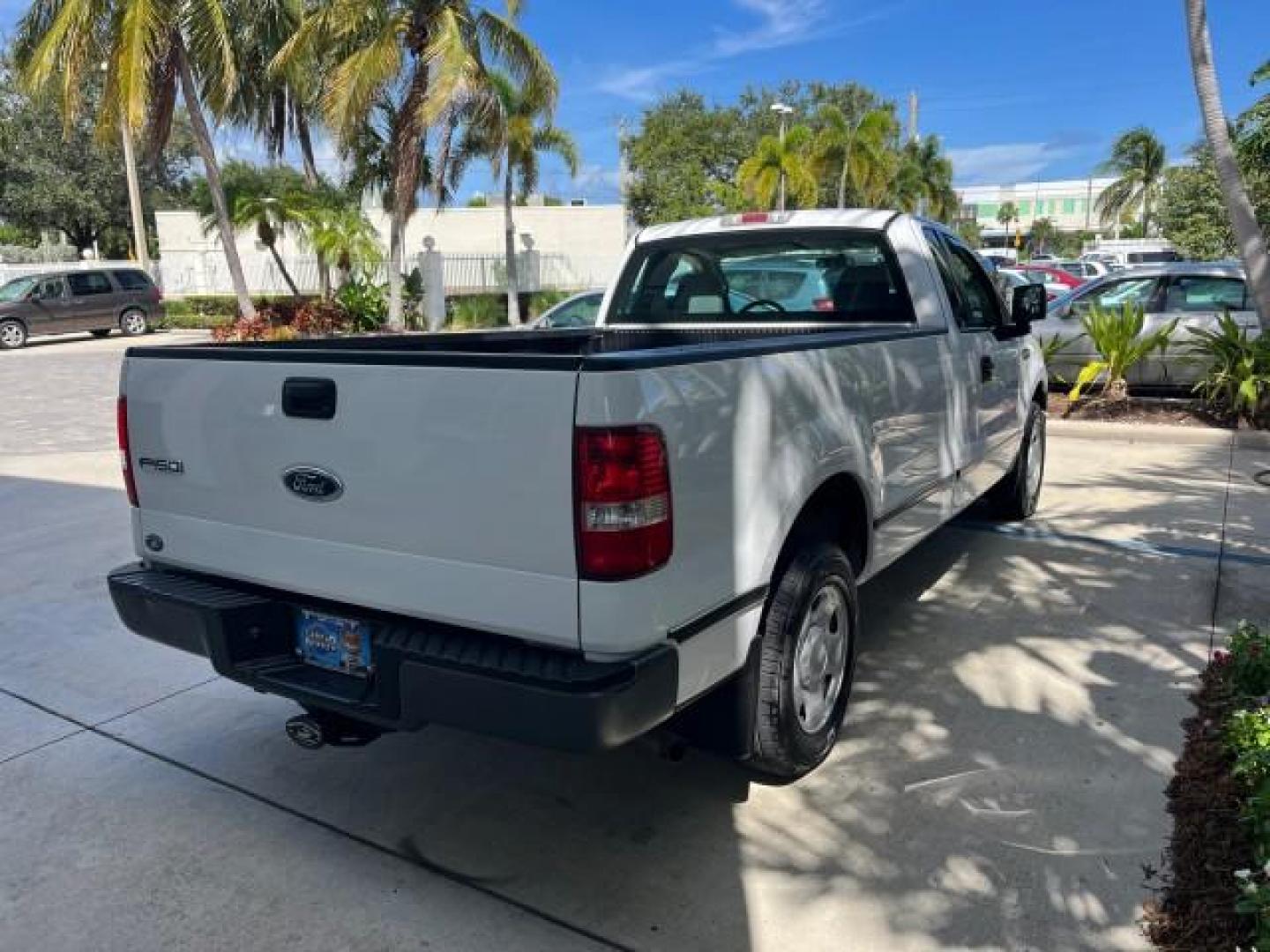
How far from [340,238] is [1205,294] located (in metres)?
17.6

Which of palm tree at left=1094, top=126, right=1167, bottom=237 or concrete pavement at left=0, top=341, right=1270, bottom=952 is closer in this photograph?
concrete pavement at left=0, top=341, right=1270, bottom=952

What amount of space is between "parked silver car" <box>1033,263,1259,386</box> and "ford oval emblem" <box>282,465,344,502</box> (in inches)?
400

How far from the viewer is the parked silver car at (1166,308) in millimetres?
10672

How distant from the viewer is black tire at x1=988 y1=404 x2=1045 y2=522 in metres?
6.25

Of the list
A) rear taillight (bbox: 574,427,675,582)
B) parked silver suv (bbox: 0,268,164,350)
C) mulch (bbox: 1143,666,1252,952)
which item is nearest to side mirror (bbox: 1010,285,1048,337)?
mulch (bbox: 1143,666,1252,952)

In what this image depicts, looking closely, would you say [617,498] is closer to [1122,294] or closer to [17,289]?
[1122,294]

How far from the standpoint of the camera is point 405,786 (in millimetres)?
3436

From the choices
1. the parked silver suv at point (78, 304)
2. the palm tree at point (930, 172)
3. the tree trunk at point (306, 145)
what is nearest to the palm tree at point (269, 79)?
the tree trunk at point (306, 145)

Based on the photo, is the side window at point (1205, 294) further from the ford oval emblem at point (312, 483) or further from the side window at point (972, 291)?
the ford oval emblem at point (312, 483)

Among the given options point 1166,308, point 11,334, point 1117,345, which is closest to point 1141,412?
point 1117,345

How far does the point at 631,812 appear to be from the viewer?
3.25 metres

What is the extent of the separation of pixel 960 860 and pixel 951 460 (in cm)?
203

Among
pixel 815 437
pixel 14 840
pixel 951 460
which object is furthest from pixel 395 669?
pixel 951 460

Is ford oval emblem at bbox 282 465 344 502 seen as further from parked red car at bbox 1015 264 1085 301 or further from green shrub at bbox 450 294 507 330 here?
parked red car at bbox 1015 264 1085 301
